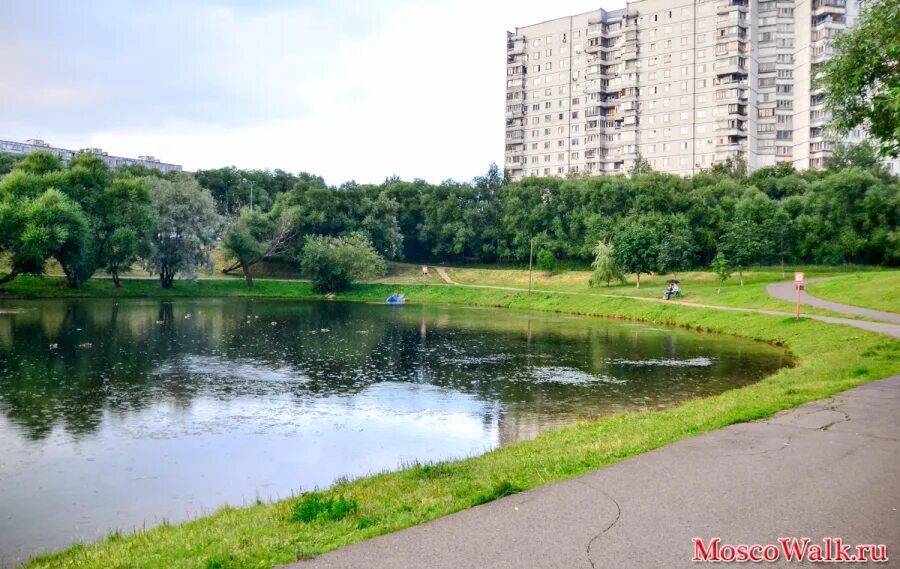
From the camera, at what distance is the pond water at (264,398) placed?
15.2 meters

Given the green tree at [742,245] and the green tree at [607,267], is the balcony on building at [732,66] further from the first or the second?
the green tree at [607,267]

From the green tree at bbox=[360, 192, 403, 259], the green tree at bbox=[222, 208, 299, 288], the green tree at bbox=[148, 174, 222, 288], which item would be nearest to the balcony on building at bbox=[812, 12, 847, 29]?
the green tree at bbox=[360, 192, 403, 259]

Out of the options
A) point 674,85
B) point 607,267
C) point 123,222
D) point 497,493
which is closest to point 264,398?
point 497,493

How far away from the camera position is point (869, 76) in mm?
26750

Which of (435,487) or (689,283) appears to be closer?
(435,487)

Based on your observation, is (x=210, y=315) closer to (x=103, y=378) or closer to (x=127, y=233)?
(x=127, y=233)

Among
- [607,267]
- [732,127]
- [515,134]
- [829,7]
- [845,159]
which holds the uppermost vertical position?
[829,7]

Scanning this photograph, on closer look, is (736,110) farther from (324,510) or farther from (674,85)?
(324,510)

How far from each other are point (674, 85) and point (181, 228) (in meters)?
96.3

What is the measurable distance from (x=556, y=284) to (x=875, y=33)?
62.5 meters

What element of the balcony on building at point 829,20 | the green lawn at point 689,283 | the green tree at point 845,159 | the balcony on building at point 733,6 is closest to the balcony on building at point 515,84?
the balcony on building at point 733,6

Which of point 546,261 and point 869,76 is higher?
point 869,76

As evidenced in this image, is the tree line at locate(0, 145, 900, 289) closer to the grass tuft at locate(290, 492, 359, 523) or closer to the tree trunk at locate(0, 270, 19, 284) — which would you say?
the tree trunk at locate(0, 270, 19, 284)

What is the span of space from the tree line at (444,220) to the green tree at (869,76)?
45.9 meters
